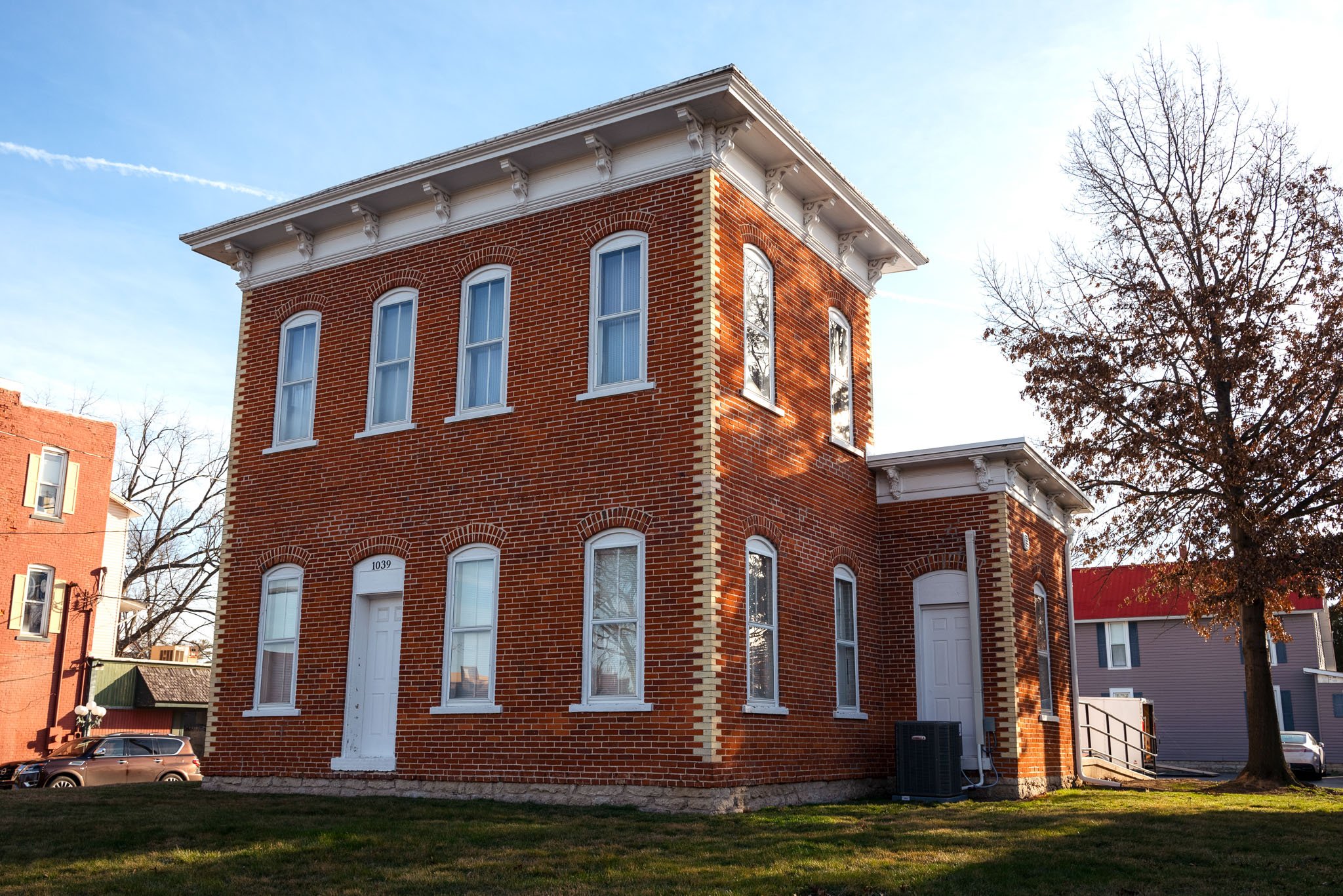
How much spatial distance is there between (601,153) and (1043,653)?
33.7 feet

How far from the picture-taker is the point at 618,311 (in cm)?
1470

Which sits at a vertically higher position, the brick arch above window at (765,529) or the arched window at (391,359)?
the arched window at (391,359)

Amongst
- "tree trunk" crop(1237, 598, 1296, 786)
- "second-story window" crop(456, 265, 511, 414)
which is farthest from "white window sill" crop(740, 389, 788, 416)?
"tree trunk" crop(1237, 598, 1296, 786)

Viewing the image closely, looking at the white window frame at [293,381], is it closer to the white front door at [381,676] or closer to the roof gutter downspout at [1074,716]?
the white front door at [381,676]

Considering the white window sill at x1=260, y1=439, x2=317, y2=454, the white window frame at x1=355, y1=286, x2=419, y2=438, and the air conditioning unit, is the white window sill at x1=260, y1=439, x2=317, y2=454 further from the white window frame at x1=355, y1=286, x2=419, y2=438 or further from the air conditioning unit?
the air conditioning unit

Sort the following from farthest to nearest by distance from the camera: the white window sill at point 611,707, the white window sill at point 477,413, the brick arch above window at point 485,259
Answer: the brick arch above window at point 485,259 < the white window sill at point 477,413 < the white window sill at point 611,707

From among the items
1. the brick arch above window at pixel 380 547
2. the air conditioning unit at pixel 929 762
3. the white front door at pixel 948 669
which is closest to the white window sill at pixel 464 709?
the brick arch above window at pixel 380 547

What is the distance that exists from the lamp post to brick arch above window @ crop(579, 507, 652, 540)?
24486 millimetres

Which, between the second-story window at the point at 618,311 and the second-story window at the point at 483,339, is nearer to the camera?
the second-story window at the point at 618,311

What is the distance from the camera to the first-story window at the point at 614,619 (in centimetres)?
1353

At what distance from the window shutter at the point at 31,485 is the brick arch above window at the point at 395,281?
68.6 feet

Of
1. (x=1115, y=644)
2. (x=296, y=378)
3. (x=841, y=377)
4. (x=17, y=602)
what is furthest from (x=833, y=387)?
(x=1115, y=644)

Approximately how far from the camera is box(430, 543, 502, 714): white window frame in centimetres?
1443

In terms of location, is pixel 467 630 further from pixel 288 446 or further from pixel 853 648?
pixel 853 648
